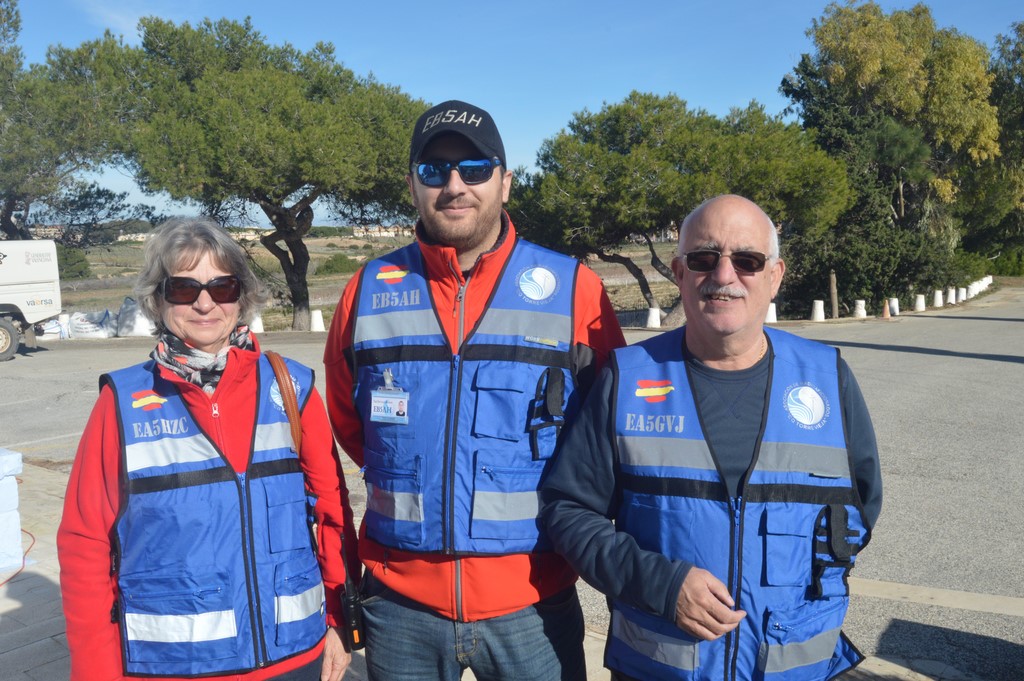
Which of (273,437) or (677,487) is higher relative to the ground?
(273,437)

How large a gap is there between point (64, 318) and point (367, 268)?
986 inches

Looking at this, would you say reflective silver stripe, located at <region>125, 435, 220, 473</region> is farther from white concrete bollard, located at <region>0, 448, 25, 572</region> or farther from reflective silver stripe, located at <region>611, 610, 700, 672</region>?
white concrete bollard, located at <region>0, 448, 25, 572</region>

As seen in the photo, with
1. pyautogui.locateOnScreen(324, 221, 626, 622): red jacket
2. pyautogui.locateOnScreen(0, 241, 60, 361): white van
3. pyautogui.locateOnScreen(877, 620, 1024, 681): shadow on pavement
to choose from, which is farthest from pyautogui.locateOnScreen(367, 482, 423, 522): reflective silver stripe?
pyautogui.locateOnScreen(0, 241, 60, 361): white van

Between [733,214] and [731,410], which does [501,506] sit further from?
[733,214]

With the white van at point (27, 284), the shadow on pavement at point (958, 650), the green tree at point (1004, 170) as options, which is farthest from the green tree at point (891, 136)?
the shadow on pavement at point (958, 650)

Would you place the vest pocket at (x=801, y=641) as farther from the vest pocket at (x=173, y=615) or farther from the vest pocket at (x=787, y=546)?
the vest pocket at (x=173, y=615)

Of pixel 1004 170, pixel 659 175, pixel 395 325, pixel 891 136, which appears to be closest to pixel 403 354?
pixel 395 325

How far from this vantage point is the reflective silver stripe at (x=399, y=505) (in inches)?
90.5

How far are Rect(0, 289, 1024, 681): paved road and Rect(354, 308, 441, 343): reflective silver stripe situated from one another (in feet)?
8.20

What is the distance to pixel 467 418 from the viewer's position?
7.57ft

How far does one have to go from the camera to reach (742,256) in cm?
220

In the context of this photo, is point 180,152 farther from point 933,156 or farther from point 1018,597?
point 933,156

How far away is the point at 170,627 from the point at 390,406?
2.63ft

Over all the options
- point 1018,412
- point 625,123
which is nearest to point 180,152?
point 625,123
